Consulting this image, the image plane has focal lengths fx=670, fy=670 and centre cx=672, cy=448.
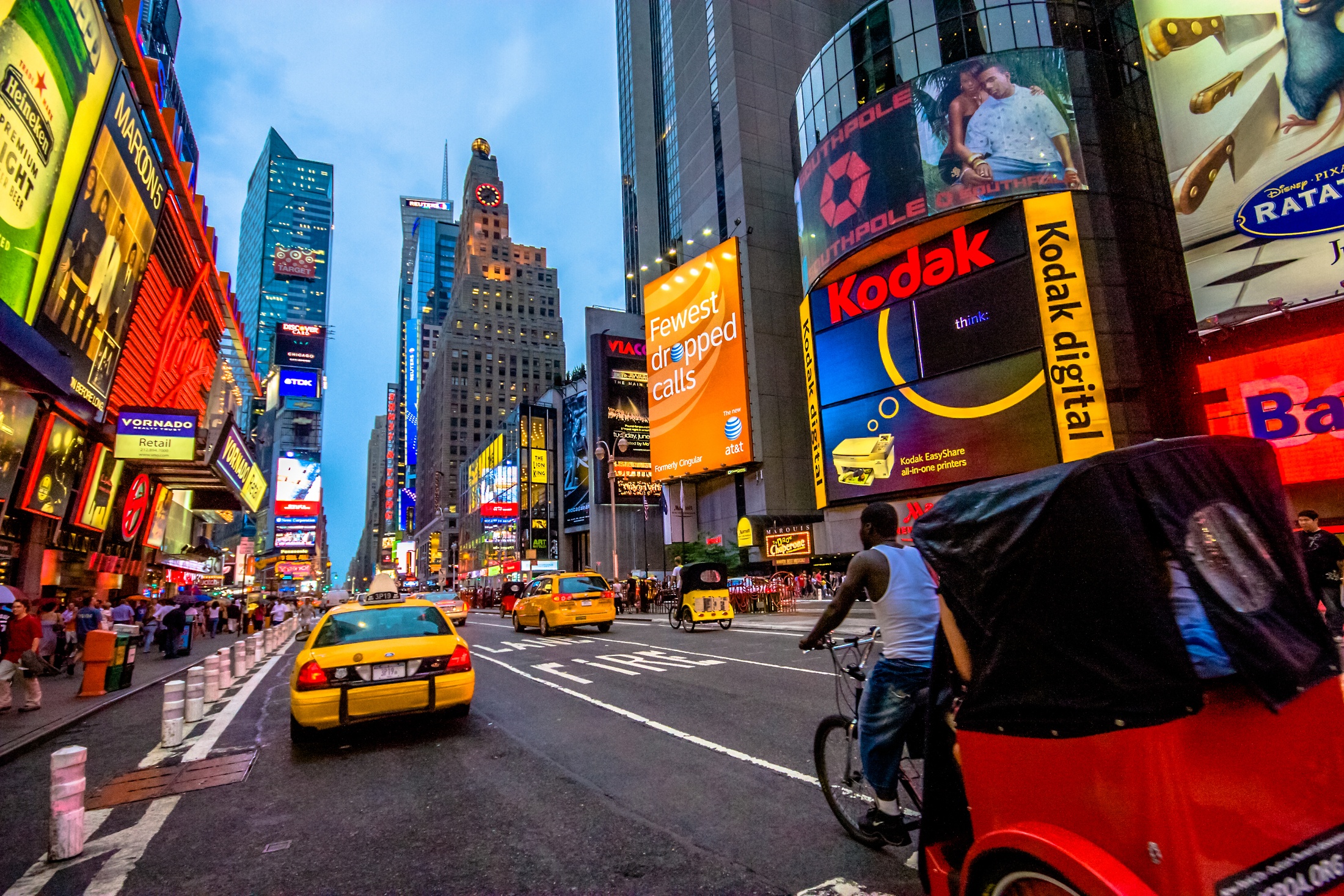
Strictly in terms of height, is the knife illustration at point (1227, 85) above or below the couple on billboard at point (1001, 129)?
below

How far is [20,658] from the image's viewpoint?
10.7 m

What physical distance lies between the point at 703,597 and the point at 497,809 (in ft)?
50.9

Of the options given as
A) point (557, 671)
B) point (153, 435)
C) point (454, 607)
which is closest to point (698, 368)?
point (454, 607)

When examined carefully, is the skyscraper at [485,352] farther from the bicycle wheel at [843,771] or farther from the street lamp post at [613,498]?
the bicycle wheel at [843,771]

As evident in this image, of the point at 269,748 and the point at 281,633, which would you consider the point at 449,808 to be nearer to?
the point at 269,748

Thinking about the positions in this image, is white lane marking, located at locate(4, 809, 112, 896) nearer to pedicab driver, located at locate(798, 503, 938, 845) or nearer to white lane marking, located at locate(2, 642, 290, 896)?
white lane marking, located at locate(2, 642, 290, 896)

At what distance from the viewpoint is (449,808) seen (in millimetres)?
5090

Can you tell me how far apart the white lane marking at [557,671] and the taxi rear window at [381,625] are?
3153mm

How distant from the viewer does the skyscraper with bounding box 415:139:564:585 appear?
128625 mm

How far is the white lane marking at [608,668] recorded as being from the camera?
449 inches

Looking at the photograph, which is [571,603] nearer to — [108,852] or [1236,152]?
[108,852]

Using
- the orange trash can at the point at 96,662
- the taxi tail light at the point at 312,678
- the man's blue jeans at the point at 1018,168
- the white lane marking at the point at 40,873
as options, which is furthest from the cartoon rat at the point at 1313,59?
the orange trash can at the point at 96,662

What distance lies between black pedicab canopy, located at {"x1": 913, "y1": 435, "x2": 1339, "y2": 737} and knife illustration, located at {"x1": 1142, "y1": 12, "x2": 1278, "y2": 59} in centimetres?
2941

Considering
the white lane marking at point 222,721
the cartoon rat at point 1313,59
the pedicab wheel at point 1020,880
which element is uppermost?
the cartoon rat at point 1313,59
